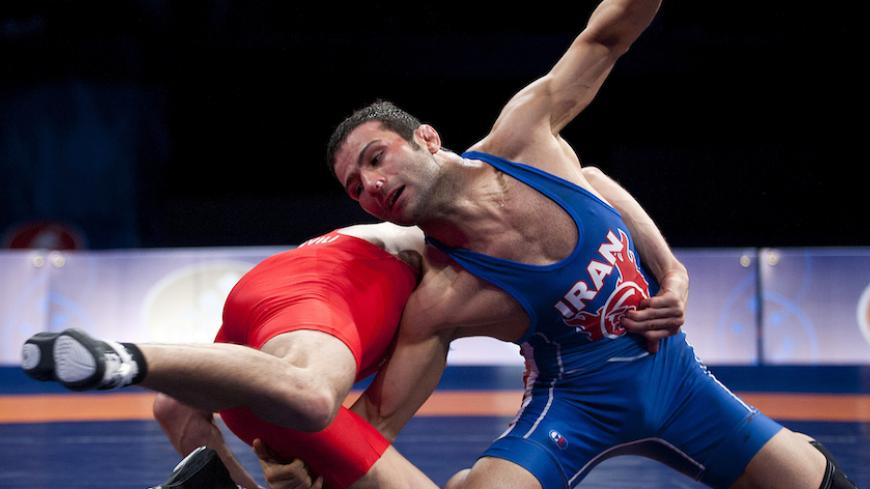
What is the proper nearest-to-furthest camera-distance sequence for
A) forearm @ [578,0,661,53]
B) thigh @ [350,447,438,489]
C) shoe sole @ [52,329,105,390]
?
shoe sole @ [52,329,105,390]
thigh @ [350,447,438,489]
forearm @ [578,0,661,53]

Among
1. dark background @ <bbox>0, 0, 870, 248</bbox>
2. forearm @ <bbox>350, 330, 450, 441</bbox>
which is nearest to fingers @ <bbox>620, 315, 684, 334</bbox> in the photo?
forearm @ <bbox>350, 330, 450, 441</bbox>

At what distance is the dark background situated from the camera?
38.3 ft

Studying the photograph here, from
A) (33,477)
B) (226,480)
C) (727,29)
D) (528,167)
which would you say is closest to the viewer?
(226,480)

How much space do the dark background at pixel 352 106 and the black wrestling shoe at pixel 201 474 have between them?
8.69m

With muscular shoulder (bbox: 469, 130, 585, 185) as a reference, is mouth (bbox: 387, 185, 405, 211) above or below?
below

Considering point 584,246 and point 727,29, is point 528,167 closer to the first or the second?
point 584,246

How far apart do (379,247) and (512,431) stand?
730mm

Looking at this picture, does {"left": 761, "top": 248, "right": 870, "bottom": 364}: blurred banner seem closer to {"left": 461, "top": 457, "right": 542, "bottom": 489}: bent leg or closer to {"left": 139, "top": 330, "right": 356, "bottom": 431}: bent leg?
{"left": 461, "top": 457, "right": 542, "bottom": 489}: bent leg

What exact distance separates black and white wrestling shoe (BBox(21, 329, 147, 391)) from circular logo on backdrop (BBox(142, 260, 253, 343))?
5427mm

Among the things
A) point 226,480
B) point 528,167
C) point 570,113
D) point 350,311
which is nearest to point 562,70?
point 570,113

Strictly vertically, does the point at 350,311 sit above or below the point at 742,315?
above

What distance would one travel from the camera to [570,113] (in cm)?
327

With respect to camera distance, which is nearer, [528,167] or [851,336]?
[528,167]

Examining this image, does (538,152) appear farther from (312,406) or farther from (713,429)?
(312,406)
